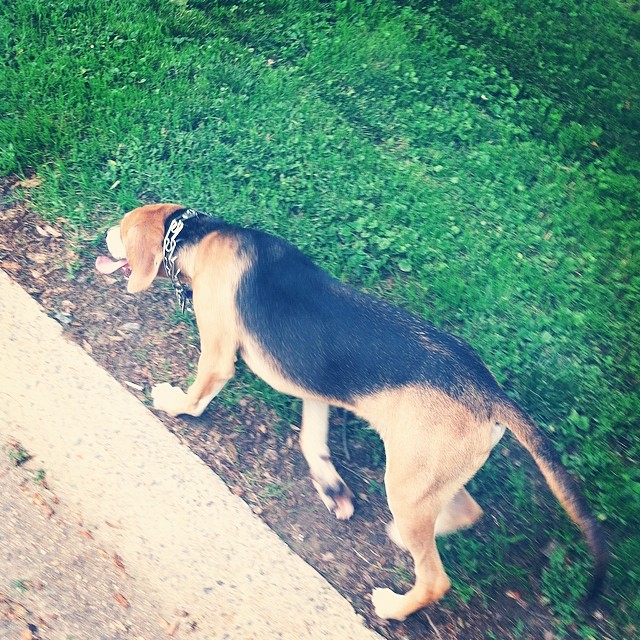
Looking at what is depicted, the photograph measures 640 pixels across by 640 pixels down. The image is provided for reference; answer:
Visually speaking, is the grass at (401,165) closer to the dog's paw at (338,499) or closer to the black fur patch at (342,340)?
the dog's paw at (338,499)

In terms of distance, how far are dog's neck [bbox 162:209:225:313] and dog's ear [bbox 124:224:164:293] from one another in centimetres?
Result: 5

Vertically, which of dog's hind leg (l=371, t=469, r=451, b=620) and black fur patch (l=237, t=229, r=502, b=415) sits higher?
black fur patch (l=237, t=229, r=502, b=415)

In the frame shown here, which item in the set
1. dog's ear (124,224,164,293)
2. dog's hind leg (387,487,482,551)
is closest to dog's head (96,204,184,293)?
dog's ear (124,224,164,293)

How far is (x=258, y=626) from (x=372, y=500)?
101cm

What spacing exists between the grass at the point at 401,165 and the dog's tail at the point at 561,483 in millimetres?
740

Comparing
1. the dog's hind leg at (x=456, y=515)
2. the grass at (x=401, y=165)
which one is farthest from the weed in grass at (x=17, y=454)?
the dog's hind leg at (x=456, y=515)

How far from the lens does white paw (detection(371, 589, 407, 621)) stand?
3.19 metres

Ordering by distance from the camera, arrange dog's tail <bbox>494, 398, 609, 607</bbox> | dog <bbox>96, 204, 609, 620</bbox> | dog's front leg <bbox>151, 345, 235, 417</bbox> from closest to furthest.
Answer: dog's tail <bbox>494, 398, 609, 607</bbox>
dog <bbox>96, 204, 609, 620</bbox>
dog's front leg <bbox>151, 345, 235, 417</bbox>

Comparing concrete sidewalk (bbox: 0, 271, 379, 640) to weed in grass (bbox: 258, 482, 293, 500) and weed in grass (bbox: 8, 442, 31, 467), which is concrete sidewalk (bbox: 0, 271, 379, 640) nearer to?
weed in grass (bbox: 8, 442, 31, 467)

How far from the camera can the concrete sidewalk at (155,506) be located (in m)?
3.06

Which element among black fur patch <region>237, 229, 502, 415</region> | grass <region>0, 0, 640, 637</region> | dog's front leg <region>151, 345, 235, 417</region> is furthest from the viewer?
grass <region>0, 0, 640, 637</region>

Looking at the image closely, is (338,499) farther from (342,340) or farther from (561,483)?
(561,483)

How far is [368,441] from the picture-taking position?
13.1ft

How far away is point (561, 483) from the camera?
288cm
